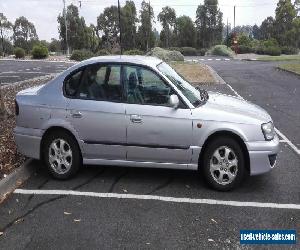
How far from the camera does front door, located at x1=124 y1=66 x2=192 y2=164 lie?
5832mm

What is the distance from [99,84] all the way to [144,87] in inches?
25.0

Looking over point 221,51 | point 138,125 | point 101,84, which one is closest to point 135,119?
point 138,125

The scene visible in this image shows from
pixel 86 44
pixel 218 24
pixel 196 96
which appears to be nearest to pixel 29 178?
pixel 196 96

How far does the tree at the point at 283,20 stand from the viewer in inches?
2377

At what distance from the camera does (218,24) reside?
229ft

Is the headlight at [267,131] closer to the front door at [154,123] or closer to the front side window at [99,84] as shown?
the front door at [154,123]

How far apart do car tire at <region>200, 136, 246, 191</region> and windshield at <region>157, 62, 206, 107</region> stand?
645mm

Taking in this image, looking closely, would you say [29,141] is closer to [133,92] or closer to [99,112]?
[99,112]

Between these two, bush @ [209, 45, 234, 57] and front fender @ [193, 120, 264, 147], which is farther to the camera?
bush @ [209, 45, 234, 57]

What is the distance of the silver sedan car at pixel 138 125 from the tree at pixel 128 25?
54.4m

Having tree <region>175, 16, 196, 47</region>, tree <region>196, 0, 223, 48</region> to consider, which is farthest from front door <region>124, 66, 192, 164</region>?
tree <region>196, 0, 223, 48</region>

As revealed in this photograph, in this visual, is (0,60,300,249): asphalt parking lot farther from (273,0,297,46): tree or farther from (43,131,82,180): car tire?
(273,0,297,46): tree

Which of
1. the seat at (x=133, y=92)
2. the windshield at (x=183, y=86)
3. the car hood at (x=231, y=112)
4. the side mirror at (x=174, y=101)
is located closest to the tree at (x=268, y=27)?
the windshield at (x=183, y=86)

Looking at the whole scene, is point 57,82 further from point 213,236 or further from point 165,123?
point 213,236
